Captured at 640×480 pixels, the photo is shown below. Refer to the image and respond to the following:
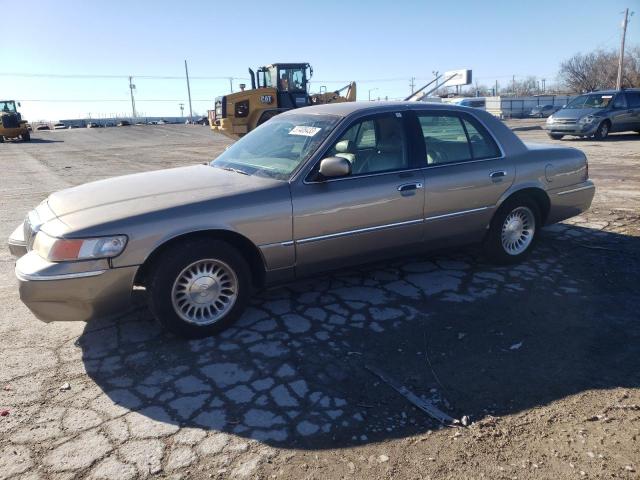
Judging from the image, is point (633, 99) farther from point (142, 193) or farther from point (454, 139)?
point (142, 193)

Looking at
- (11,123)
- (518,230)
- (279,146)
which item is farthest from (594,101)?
(11,123)

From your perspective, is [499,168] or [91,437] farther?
[499,168]

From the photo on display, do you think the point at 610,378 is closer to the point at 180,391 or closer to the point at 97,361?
the point at 180,391

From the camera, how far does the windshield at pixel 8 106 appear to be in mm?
34625

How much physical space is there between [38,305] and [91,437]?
1.01 metres

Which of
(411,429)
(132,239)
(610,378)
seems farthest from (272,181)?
(610,378)

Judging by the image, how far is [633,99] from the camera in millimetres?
19125

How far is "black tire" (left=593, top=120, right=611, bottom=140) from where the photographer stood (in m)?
18.6

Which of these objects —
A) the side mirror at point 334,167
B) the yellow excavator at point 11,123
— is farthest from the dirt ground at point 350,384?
the yellow excavator at point 11,123

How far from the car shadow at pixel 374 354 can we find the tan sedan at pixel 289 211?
352 mm

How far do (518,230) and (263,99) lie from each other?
16.3 metres

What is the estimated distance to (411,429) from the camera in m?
2.65

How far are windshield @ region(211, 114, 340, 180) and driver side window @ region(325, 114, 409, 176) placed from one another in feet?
0.78

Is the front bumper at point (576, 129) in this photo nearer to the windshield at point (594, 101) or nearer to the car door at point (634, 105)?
the windshield at point (594, 101)
